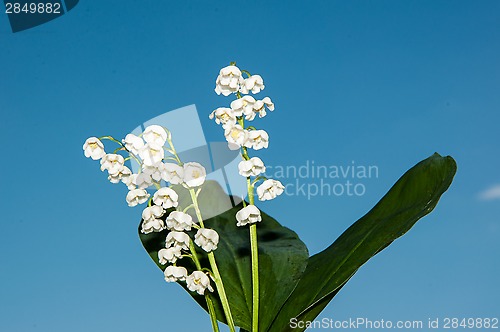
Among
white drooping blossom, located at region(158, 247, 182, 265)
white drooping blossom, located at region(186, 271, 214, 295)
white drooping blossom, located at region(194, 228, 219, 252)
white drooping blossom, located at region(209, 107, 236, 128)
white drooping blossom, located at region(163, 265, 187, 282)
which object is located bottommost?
white drooping blossom, located at region(186, 271, 214, 295)

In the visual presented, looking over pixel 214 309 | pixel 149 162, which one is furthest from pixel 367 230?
pixel 149 162

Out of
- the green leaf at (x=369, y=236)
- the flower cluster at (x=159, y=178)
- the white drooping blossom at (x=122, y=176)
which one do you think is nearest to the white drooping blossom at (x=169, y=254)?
the flower cluster at (x=159, y=178)

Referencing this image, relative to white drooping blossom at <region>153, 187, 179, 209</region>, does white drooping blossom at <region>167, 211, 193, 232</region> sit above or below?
below

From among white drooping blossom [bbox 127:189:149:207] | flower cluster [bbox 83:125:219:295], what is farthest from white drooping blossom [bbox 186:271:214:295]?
white drooping blossom [bbox 127:189:149:207]

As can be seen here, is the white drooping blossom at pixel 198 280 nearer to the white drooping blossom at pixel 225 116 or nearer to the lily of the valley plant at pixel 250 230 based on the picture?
the lily of the valley plant at pixel 250 230

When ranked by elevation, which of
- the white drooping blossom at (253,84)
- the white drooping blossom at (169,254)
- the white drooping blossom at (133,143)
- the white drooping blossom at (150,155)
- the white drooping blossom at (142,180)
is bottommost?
the white drooping blossom at (169,254)

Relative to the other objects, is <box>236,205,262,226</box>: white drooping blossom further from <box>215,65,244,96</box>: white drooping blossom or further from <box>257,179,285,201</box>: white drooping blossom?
<box>215,65,244,96</box>: white drooping blossom
